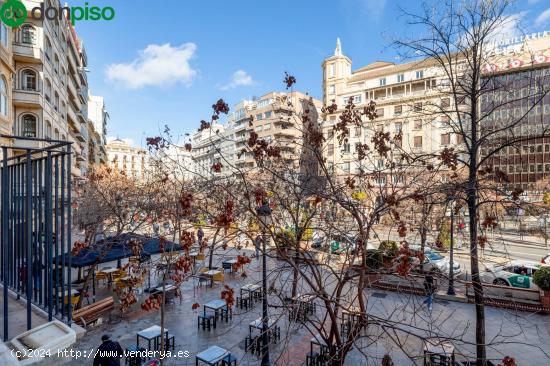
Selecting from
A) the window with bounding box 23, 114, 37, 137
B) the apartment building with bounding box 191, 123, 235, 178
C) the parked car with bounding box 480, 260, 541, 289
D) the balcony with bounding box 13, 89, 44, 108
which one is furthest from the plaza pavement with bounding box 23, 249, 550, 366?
the window with bounding box 23, 114, 37, 137

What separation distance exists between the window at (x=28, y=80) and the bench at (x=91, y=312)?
1625cm

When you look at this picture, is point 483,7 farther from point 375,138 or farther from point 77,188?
point 77,188

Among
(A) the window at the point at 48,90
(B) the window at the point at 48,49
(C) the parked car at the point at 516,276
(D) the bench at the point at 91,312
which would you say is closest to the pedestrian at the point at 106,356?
(D) the bench at the point at 91,312

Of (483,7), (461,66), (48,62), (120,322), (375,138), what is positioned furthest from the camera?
(48,62)

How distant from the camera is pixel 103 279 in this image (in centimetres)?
1722

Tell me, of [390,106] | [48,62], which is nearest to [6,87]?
[48,62]

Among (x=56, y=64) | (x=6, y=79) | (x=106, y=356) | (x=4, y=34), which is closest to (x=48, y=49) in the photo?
(x=56, y=64)

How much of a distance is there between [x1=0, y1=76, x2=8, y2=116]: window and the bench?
12.5 metres

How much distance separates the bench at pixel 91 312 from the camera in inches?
414

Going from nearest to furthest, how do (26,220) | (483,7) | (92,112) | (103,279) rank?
(26,220)
(483,7)
(103,279)
(92,112)

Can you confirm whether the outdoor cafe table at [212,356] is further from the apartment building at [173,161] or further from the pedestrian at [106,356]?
the apartment building at [173,161]

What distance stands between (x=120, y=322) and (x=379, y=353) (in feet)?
28.3

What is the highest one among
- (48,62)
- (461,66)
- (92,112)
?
(92,112)

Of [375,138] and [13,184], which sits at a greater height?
[375,138]
